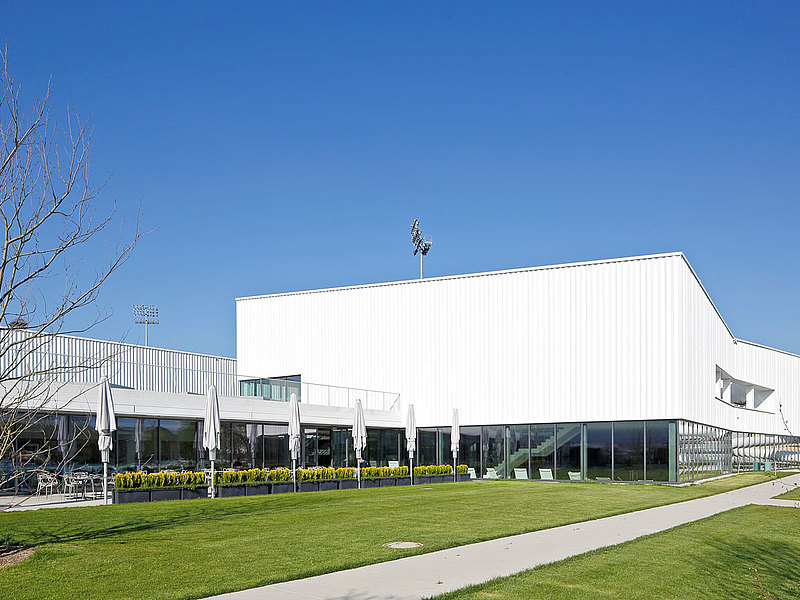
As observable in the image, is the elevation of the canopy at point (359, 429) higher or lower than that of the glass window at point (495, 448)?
higher

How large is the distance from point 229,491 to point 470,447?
18.0 metres

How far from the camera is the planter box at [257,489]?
26.2 meters

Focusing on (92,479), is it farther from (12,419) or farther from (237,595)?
(237,595)

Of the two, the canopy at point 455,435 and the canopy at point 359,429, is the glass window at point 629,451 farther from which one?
the canopy at point 359,429

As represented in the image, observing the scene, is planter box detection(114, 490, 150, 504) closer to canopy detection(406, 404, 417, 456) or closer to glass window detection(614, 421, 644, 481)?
canopy detection(406, 404, 417, 456)

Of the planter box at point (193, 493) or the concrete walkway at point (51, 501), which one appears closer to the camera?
the concrete walkway at point (51, 501)

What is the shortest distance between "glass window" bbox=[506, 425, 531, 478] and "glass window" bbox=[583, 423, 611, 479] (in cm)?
295

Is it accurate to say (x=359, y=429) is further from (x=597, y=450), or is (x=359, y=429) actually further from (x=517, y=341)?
(x=597, y=450)

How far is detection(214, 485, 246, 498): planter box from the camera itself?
82.0 ft

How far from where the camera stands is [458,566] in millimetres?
11578

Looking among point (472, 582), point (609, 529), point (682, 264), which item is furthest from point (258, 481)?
point (682, 264)

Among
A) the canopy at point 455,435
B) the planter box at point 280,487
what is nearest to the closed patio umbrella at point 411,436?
the canopy at point 455,435

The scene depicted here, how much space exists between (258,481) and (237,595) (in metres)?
18.0

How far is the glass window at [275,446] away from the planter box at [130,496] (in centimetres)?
1191
